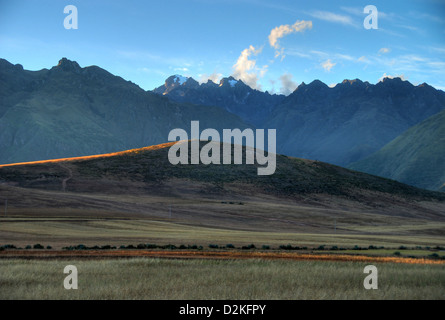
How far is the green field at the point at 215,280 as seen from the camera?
65.1 feet

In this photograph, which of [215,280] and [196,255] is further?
[196,255]

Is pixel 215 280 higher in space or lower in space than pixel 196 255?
higher

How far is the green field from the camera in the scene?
1983 centimetres

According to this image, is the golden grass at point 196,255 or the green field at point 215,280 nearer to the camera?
the green field at point 215,280

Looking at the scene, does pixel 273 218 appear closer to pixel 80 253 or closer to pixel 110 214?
pixel 110 214

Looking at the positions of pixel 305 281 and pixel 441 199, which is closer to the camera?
pixel 305 281

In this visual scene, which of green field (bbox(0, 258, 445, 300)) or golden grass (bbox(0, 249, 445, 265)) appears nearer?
green field (bbox(0, 258, 445, 300))

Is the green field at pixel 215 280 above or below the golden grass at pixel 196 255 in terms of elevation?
above

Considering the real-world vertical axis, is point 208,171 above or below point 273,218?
above

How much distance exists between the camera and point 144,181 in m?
145

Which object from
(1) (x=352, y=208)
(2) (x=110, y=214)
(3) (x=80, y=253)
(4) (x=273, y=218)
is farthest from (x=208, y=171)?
(3) (x=80, y=253)

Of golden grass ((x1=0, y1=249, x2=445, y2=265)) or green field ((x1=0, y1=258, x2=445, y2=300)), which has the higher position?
green field ((x1=0, y1=258, x2=445, y2=300))

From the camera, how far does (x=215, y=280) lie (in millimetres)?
23875
